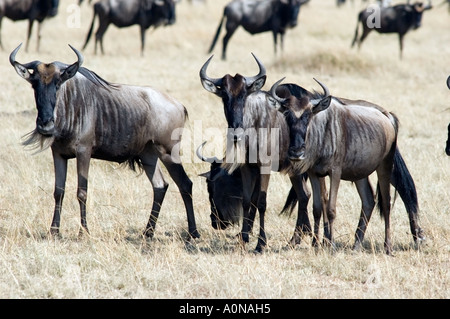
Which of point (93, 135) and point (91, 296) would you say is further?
point (93, 135)

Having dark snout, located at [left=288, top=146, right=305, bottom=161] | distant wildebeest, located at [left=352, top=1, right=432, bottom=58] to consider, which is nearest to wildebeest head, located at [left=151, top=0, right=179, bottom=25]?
distant wildebeest, located at [left=352, top=1, right=432, bottom=58]

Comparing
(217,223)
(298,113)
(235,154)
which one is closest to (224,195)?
(217,223)

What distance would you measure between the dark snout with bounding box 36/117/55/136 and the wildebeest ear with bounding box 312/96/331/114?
1.99 meters

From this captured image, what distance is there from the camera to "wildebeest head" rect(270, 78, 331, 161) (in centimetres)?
563

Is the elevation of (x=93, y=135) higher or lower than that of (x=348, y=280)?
higher

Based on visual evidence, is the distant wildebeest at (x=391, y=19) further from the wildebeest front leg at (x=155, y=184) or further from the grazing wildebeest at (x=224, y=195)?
the wildebeest front leg at (x=155, y=184)

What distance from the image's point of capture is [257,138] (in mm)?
6176

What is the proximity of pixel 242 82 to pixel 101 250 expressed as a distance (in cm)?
167

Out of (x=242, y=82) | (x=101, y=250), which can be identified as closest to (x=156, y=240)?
(x=101, y=250)

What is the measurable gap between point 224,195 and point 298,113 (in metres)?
1.51

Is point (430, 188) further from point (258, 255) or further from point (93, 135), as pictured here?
point (93, 135)

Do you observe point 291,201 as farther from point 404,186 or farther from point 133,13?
point 133,13

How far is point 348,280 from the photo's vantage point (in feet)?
17.8

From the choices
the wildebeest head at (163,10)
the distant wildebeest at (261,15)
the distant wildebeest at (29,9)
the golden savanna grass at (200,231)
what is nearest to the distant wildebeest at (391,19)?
the distant wildebeest at (261,15)
